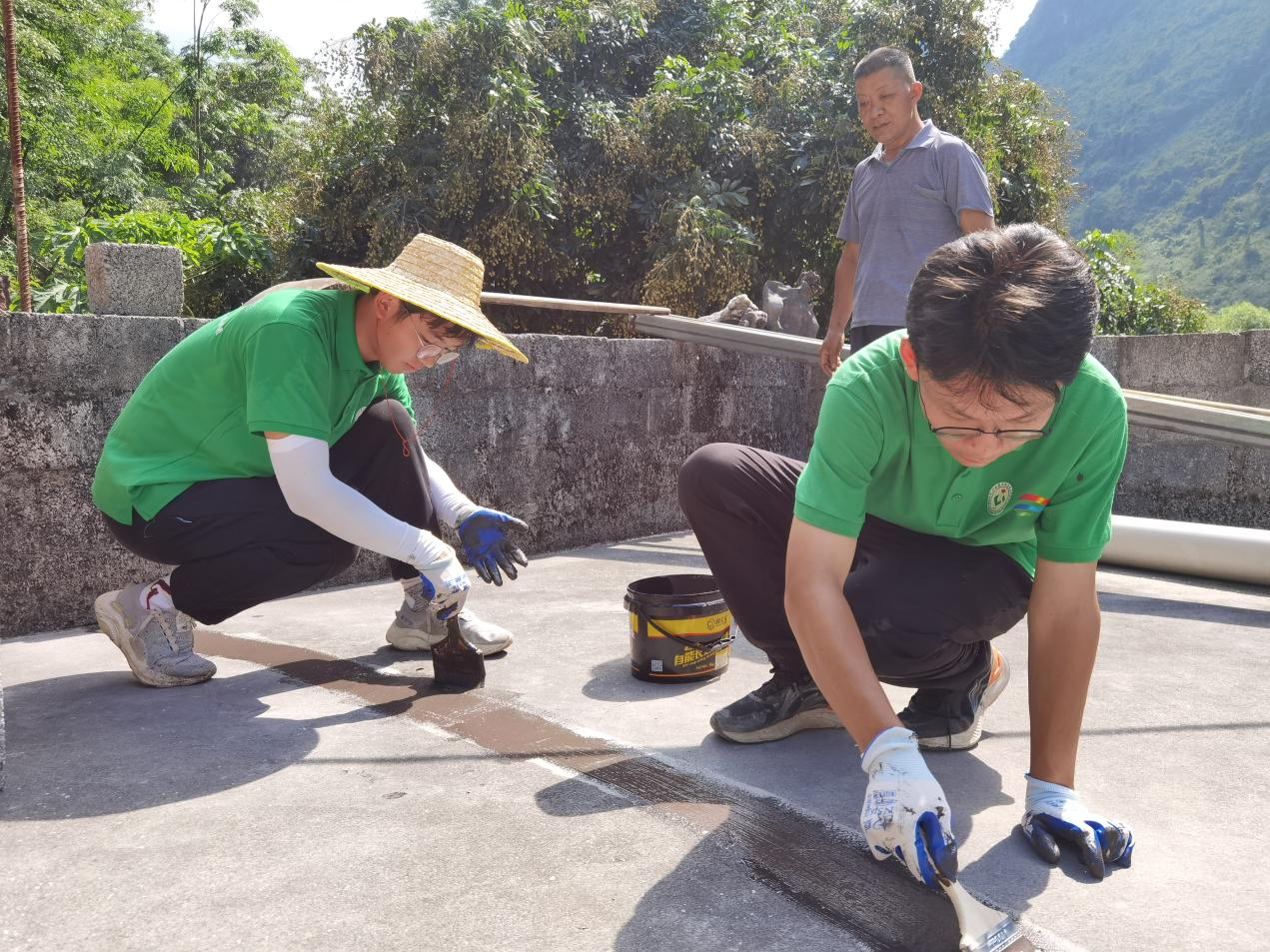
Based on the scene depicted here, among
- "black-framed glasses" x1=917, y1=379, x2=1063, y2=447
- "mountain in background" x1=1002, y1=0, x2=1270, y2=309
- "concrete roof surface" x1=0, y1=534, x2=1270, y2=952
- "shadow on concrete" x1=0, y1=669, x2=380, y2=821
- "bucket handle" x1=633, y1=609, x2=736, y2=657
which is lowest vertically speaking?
"shadow on concrete" x1=0, y1=669, x2=380, y2=821

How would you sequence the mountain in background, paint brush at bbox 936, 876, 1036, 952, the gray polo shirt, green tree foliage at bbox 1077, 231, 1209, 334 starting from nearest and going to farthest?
paint brush at bbox 936, 876, 1036, 952
the gray polo shirt
green tree foliage at bbox 1077, 231, 1209, 334
the mountain in background

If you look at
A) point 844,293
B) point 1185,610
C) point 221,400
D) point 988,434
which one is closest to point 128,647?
point 221,400

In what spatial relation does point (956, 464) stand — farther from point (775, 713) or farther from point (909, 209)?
point (909, 209)

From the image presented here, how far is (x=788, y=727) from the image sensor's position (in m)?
2.16

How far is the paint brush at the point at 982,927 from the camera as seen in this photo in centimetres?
133

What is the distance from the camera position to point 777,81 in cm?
862

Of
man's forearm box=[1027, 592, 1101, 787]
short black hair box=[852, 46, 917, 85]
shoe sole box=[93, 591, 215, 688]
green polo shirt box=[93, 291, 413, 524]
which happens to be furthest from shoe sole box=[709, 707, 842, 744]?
short black hair box=[852, 46, 917, 85]

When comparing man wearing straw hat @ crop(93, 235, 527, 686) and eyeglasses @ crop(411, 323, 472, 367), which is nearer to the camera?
man wearing straw hat @ crop(93, 235, 527, 686)

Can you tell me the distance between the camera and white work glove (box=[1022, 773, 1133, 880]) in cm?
158

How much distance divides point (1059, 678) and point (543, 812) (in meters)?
0.91

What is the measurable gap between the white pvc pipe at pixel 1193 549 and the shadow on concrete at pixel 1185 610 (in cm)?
27

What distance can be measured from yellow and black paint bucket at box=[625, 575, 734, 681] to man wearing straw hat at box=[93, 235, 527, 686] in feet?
1.16

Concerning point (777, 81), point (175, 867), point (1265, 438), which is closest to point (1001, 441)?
point (175, 867)

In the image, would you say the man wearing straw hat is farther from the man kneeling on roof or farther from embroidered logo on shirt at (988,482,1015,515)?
embroidered logo on shirt at (988,482,1015,515)
